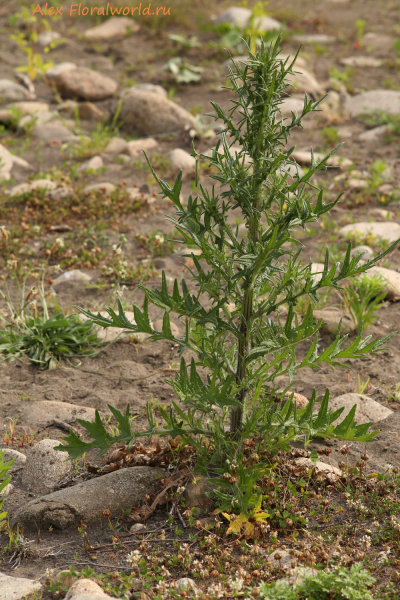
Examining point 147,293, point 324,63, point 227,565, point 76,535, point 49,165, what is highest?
point 324,63

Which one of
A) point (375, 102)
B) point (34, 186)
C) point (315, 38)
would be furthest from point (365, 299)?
point (315, 38)

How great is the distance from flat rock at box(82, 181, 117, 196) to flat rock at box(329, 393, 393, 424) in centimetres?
357

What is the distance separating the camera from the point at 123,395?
3711mm

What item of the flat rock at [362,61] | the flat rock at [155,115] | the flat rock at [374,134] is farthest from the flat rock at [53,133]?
the flat rock at [362,61]

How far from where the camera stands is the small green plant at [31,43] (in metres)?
8.05

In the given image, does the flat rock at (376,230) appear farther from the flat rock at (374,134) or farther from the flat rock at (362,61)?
the flat rock at (362,61)

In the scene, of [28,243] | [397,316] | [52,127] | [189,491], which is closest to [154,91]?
[52,127]

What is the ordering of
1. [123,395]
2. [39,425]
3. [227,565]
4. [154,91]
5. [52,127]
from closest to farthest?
[227,565], [39,425], [123,395], [52,127], [154,91]

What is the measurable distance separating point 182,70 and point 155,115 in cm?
186

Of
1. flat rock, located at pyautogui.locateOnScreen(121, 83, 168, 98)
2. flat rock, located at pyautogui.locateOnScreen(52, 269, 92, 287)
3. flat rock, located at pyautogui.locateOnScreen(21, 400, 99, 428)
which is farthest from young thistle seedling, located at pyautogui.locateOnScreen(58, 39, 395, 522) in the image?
flat rock, located at pyautogui.locateOnScreen(121, 83, 168, 98)

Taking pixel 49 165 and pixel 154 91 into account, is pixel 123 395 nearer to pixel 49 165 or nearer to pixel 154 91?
pixel 49 165

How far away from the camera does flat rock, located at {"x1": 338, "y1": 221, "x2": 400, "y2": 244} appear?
521 cm

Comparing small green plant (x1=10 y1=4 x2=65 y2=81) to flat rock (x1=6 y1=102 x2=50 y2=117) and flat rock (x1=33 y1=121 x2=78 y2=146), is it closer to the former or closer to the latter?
flat rock (x1=6 y1=102 x2=50 y2=117)

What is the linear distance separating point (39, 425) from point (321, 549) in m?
1.80
